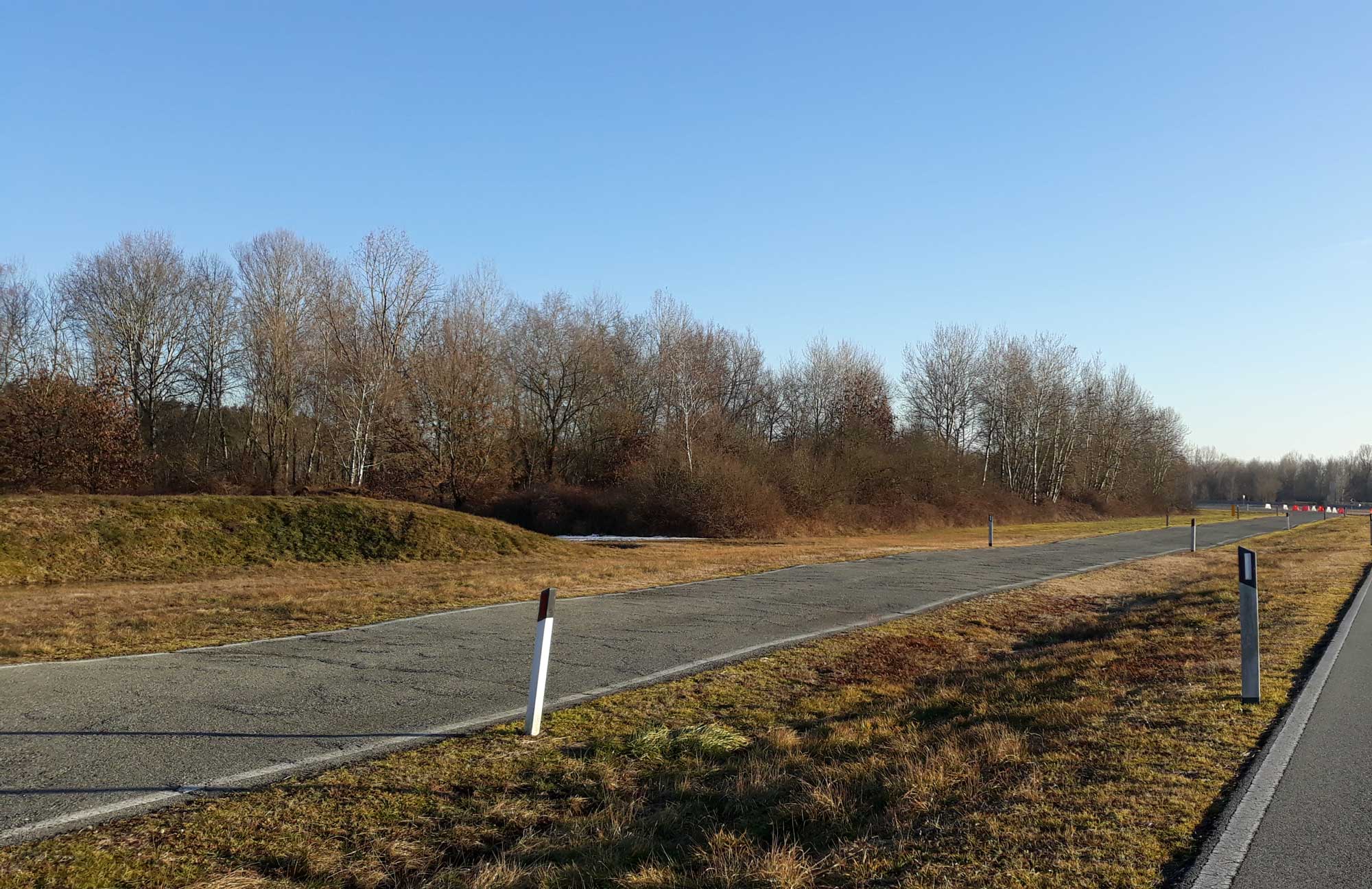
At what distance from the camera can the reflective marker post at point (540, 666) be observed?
6395mm

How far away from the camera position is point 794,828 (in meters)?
4.62

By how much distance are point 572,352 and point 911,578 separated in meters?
36.7

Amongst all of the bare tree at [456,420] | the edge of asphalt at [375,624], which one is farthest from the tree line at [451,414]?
the edge of asphalt at [375,624]

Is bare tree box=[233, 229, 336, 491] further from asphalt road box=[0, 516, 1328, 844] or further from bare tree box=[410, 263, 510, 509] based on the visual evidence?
asphalt road box=[0, 516, 1328, 844]

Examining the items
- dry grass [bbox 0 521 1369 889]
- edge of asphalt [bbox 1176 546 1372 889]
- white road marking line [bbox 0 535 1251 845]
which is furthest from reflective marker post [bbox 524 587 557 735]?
edge of asphalt [bbox 1176 546 1372 889]

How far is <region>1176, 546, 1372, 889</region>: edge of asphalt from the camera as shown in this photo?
12.1ft

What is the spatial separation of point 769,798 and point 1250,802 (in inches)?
101

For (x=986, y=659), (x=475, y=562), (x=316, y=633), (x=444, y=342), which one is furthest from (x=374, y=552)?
(x=444, y=342)

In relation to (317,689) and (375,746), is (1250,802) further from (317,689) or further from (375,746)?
(317,689)

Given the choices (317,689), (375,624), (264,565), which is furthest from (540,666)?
(264,565)

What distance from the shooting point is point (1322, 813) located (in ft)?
14.7

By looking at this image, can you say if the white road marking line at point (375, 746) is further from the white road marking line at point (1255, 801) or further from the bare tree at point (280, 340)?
the bare tree at point (280, 340)

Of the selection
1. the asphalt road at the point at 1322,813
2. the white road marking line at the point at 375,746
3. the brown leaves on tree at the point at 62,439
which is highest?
the brown leaves on tree at the point at 62,439

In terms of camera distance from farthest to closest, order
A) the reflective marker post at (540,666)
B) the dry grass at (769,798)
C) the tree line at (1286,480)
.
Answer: the tree line at (1286,480) < the reflective marker post at (540,666) < the dry grass at (769,798)
